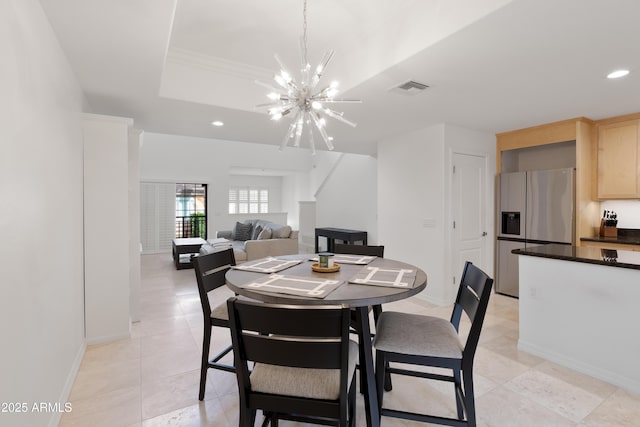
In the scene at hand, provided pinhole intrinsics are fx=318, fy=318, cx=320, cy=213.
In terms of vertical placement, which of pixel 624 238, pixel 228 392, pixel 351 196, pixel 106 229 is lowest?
pixel 228 392

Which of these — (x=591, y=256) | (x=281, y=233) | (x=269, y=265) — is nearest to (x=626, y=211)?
(x=591, y=256)

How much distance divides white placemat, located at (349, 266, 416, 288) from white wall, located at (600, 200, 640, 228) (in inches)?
141

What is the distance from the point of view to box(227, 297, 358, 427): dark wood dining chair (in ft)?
3.59

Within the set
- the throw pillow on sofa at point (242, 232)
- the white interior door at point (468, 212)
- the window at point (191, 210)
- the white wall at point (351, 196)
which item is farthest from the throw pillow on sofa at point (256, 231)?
the white interior door at point (468, 212)

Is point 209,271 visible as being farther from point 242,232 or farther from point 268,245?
point 242,232

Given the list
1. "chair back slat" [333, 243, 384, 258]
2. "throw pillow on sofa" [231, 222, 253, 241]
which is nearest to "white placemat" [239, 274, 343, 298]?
"chair back slat" [333, 243, 384, 258]

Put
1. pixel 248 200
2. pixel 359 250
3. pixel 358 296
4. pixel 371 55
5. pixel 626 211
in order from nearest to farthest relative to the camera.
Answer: pixel 358 296
pixel 371 55
pixel 359 250
pixel 626 211
pixel 248 200

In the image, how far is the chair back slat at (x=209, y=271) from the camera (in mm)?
2000

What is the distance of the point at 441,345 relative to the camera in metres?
1.59

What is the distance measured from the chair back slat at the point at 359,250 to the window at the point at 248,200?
9302 millimetres

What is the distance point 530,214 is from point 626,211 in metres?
1.02

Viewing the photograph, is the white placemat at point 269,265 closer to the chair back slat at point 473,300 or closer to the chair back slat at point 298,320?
the chair back slat at point 298,320

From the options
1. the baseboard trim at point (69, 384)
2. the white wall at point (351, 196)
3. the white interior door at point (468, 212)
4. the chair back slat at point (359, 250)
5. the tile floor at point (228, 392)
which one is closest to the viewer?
the baseboard trim at point (69, 384)

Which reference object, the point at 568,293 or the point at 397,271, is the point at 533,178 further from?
the point at 397,271
